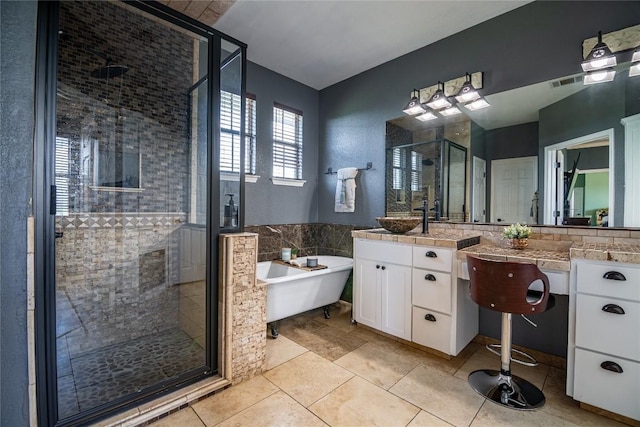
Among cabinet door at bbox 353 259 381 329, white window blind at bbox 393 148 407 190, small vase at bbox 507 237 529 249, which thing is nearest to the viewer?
small vase at bbox 507 237 529 249

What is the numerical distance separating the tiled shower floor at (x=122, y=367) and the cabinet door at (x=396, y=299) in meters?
1.56

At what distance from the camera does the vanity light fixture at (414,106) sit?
298cm

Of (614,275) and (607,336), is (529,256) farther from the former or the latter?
(607,336)

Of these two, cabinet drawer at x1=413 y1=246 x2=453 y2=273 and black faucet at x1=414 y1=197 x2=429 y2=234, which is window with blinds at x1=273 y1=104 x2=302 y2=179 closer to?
black faucet at x1=414 y1=197 x2=429 y2=234

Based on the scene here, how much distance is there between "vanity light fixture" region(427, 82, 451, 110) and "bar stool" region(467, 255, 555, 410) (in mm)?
1660

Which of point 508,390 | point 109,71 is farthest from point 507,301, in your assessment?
point 109,71

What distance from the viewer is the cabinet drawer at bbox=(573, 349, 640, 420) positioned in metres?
1.55

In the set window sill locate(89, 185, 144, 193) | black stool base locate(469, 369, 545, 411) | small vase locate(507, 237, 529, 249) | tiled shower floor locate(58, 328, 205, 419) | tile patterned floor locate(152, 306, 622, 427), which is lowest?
tile patterned floor locate(152, 306, 622, 427)

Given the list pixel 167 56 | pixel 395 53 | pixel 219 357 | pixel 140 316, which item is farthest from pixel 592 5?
pixel 140 316

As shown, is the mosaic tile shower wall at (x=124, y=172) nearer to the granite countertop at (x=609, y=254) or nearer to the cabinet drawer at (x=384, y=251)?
the cabinet drawer at (x=384, y=251)

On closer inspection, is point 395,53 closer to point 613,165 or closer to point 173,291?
point 613,165

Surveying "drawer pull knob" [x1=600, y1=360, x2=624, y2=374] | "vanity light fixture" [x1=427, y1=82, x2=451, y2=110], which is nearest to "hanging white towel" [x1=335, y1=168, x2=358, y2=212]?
"vanity light fixture" [x1=427, y1=82, x2=451, y2=110]

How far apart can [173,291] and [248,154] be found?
1.73 meters

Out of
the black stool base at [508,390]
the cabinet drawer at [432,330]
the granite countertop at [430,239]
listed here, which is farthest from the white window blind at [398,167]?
the black stool base at [508,390]
